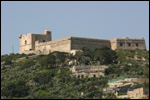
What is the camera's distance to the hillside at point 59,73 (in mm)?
65375

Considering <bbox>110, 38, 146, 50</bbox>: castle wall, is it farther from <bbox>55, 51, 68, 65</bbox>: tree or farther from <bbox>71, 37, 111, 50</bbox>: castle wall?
<bbox>55, 51, 68, 65</bbox>: tree

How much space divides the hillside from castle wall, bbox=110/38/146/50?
240 centimetres

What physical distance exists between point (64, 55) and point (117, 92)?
17.6 meters

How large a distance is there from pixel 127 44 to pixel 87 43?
7.28 meters

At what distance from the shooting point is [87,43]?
86125 mm

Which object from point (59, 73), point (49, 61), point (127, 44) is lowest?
point (59, 73)

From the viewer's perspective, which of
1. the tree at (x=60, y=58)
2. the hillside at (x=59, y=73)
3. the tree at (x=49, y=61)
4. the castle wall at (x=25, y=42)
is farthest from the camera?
the castle wall at (x=25, y=42)

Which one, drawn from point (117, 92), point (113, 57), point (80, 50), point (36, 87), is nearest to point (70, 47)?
point (80, 50)

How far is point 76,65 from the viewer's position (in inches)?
2977

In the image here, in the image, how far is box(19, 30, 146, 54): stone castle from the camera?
278 feet

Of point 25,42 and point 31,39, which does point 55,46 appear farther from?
point 25,42

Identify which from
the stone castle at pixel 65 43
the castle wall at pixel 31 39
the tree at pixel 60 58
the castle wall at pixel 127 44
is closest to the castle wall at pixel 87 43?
the stone castle at pixel 65 43

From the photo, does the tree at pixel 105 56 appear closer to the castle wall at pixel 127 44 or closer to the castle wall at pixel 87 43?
the castle wall at pixel 87 43

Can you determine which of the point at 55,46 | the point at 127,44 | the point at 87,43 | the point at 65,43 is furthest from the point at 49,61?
the point at 127,44
